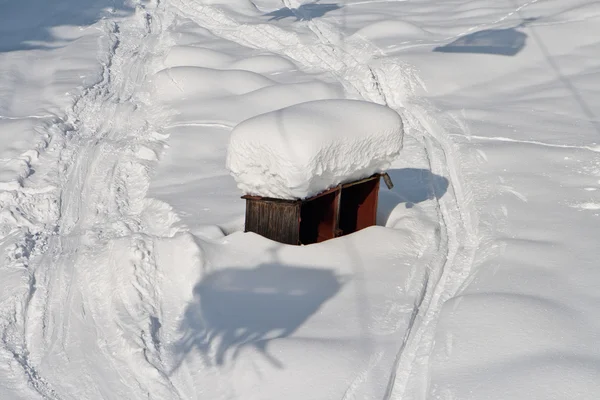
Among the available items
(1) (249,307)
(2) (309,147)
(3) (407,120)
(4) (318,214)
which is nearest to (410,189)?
(4) (318,214)

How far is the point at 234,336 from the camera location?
7957 mm

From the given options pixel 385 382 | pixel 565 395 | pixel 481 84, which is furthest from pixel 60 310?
pixel 481 84

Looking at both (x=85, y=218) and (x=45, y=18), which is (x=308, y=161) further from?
(x=45, y=18)

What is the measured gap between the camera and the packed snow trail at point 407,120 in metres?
7.95

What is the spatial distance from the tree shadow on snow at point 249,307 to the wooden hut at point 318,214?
0.57 metres

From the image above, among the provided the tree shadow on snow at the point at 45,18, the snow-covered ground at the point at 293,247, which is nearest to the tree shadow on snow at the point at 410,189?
the snow-covered ground at the point at 293,247

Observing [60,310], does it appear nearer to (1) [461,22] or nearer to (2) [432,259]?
(2) [432,259]

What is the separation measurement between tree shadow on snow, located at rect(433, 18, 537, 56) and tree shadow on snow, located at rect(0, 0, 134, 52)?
912cm

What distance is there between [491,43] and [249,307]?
474 inches

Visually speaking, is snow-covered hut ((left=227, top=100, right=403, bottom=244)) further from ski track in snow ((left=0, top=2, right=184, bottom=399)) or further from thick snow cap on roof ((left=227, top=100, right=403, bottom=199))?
ski track in snow ((left=0, top=2, right=184, bottom=399))

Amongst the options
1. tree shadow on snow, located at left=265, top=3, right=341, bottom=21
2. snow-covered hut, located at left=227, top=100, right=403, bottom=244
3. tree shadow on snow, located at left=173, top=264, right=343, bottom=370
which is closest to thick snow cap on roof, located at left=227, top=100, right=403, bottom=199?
snow-covered hut, located at left=227, top=100, right=403, bottom=244

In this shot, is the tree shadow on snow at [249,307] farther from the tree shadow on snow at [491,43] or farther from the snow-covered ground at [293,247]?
the tree shadow on snow at [491,43]

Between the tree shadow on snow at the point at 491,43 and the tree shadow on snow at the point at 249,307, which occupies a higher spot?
the tree shadow on snow at the point at 491,43

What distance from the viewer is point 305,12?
22406 millimetres
